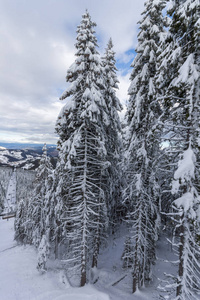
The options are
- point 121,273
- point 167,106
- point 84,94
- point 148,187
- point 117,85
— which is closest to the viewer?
point 167,106

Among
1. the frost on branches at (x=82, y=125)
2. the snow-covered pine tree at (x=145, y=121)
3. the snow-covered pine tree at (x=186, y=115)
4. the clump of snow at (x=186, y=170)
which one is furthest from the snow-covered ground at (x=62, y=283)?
the clump of snow at (x=186, y=170)

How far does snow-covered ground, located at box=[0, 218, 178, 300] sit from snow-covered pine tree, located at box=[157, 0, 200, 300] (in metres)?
2.88

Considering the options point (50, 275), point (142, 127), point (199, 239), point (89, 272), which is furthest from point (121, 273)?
point (142, 127)

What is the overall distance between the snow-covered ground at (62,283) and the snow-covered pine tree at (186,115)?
2883 millimetres

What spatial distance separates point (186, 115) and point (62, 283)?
42.9ft

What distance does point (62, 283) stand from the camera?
11.1m

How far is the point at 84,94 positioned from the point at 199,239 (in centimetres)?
868

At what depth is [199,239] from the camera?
16.9 feet

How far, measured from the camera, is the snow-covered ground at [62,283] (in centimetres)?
953

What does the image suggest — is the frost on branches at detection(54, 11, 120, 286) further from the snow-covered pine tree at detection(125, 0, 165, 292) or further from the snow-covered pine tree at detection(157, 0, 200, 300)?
the snow-covered pine tree at detection(157, 0, 200, 300)

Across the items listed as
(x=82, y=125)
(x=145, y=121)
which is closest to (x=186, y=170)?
(x=145, y=121)

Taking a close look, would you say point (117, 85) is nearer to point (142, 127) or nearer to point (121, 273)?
point (142, 127)

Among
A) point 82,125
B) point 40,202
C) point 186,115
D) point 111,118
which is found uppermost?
point 111,118

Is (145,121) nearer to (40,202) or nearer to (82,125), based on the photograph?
A: (82,125)
